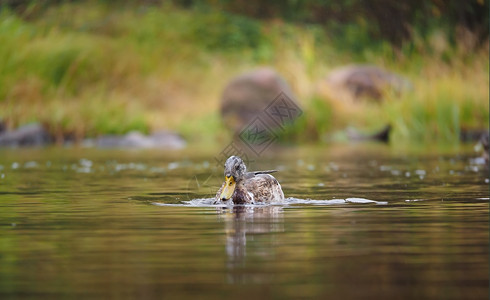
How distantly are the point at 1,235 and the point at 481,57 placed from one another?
64.8ft

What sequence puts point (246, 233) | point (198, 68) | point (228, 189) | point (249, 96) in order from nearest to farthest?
1. point (246, 233)
2. point (228, 189)
3. point (249, 96)
4. point (198, 68)

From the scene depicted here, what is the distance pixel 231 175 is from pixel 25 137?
52.0 ft

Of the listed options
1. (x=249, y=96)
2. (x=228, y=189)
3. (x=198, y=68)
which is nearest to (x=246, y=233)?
(x=228, y=189)

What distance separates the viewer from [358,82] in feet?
96.1

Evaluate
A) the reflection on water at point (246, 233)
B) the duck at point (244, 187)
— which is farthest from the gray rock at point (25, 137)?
the reflection on water at point (246, 233)

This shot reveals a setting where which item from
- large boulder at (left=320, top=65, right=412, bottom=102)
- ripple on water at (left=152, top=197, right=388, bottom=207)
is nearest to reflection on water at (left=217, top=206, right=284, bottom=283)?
ripple on water at (left=152, top=197, right=388, bottom=207)

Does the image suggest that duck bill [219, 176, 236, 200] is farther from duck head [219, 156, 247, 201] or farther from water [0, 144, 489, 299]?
water [0, 144, 489, 299]

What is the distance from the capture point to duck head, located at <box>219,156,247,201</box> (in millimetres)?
8734

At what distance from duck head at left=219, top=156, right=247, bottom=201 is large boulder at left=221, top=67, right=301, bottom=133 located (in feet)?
62.0

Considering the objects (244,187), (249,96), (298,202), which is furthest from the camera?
(249,96)

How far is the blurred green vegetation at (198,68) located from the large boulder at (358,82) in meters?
0.37

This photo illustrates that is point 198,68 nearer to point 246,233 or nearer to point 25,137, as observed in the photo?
point 25,137

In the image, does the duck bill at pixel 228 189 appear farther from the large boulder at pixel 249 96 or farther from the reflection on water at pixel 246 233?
the large boulder at pixel 249 96

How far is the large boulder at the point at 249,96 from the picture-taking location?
28.2m
